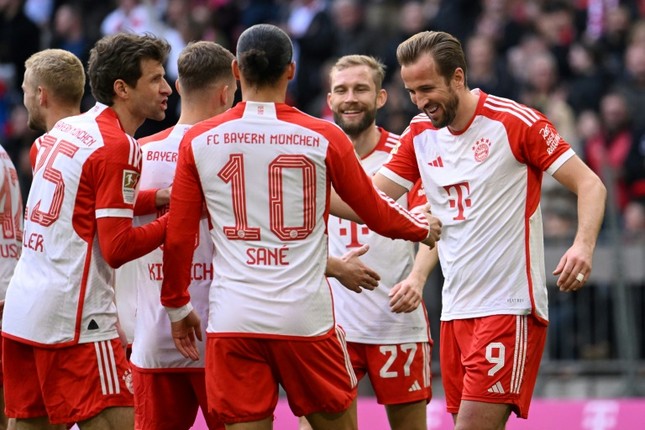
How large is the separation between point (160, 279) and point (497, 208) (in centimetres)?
186

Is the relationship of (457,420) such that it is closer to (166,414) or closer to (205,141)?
(166,414)

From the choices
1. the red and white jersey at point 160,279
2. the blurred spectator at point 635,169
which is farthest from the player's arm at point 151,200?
the blurred spectator at point 635,169

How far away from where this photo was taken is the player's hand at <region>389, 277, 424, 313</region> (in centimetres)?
748

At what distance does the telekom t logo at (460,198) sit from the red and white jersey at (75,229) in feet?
5.98

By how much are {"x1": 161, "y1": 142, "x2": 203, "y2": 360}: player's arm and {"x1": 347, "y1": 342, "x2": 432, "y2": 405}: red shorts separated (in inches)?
80.0

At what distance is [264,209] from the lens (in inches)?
239

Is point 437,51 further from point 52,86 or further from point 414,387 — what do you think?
point 414,387

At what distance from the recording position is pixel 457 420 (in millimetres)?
6961

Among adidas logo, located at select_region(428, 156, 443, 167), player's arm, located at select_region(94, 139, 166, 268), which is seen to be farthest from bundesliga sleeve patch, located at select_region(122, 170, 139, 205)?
adidas logo, located at select_region(428, 156, 443, 167)

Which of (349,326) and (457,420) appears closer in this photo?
(457,420)

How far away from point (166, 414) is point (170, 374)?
0.23 m

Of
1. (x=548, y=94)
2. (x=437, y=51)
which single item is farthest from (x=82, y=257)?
(x=548, y=94)

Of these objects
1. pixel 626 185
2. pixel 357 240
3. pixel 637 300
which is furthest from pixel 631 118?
pixel 357 240

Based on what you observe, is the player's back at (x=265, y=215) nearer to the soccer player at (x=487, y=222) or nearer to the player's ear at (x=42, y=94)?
the soccer player at (x=487, y=222)
